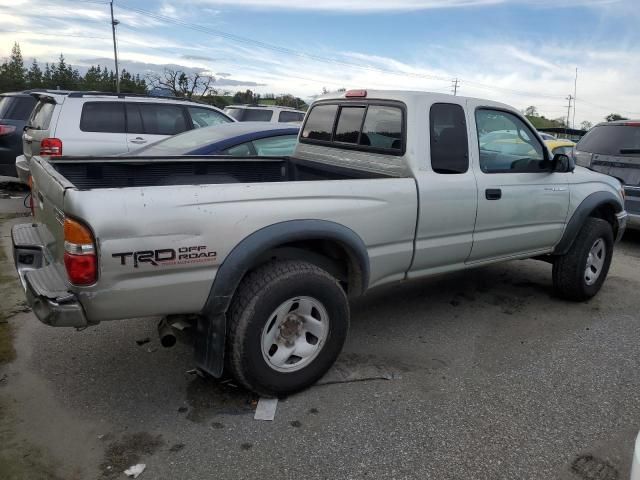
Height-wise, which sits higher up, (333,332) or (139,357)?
(333,332)

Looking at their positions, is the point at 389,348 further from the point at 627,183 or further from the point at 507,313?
the point at 627,183

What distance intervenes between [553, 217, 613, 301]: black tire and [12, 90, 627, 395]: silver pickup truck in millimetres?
15

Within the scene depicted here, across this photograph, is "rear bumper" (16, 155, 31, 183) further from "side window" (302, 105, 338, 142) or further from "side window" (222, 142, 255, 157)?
"side window" (302, 105, 338, 142)

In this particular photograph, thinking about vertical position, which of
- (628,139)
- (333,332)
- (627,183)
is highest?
(628,139)

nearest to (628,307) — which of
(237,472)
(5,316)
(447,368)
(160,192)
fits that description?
(447,368)

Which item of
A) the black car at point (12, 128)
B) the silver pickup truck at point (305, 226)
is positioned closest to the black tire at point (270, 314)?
the silver pickup truck at point (305, 226)

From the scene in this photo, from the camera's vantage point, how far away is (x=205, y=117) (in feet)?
29.0

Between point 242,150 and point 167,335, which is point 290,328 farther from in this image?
point 242,150

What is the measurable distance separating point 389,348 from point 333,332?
0.84 metres

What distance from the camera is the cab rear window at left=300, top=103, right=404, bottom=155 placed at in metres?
3.92

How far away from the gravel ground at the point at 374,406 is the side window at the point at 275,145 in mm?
2348

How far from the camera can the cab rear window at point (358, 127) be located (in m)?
3.92

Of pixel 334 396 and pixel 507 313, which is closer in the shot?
pixel 334 396

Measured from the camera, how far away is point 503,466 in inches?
107
